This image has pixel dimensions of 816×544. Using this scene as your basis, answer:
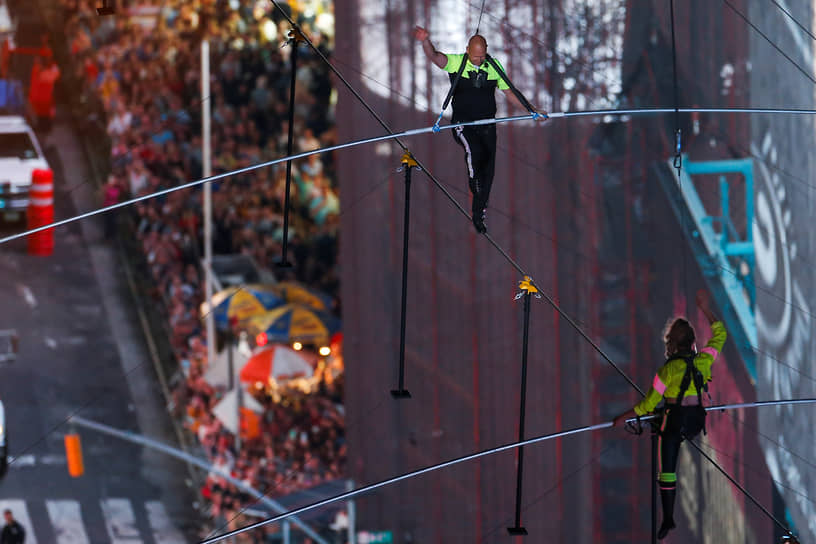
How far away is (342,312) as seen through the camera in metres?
36.0

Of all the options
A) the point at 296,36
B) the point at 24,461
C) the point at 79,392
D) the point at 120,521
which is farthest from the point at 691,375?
the point at 79,392

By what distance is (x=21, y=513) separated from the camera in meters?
38.8

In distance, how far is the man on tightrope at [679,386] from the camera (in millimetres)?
18406

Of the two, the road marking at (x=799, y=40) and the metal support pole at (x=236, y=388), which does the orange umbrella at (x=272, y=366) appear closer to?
the metal support pole at (x=236, y=388)

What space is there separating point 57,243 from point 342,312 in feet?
45.5

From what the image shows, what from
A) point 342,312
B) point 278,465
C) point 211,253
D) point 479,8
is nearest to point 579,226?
point 479,8

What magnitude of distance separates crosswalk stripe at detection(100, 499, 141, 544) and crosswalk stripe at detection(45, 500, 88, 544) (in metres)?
0.64

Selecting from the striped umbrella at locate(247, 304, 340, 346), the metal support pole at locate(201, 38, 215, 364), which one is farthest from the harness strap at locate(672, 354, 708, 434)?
the metal support pole at locate(201, 38, 215, 364)

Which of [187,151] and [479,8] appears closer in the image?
[479,8]

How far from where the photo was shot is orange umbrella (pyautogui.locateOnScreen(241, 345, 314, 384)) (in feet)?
119

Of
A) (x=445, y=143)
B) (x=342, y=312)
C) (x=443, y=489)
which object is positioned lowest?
(x=443, y=489)

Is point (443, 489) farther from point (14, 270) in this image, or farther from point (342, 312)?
point (14, 270)

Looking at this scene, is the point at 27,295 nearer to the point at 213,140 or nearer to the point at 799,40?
the point at 213,140

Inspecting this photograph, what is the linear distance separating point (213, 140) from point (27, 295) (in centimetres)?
696
